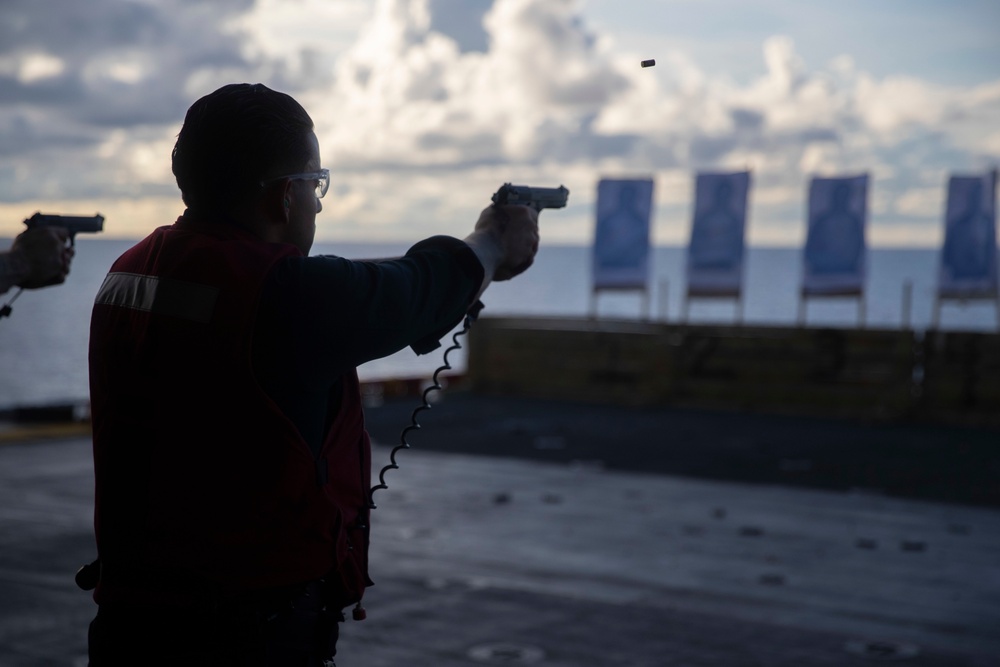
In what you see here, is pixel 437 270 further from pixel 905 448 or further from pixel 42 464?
pixel 905 448

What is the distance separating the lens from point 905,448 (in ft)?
48.4

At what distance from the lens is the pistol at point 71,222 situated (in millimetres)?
3848

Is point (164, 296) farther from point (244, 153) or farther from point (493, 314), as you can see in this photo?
point (493, 314)

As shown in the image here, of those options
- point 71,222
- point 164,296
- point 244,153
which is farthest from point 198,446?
point 71,222

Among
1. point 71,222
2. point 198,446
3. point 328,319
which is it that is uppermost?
point 71,222

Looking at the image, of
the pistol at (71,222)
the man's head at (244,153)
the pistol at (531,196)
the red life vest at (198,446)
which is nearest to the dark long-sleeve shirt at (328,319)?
the red life vest at (198,446)

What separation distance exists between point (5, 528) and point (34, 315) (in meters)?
124

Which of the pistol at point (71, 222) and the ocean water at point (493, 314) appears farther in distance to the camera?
the ocean water at point (493, 314)

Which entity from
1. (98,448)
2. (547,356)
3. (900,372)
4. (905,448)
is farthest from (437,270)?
(547,356)

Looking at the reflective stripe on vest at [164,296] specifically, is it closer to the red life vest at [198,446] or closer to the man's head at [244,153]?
the red life vest at [198,446]

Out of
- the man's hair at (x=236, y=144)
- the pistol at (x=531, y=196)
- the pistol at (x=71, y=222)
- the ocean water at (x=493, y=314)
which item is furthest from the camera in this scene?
the ocean water at (x=493, y=314)

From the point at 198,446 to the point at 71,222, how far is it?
185 cm

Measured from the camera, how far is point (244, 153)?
2.44 metres

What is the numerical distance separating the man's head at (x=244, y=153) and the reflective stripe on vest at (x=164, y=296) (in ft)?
0.63
